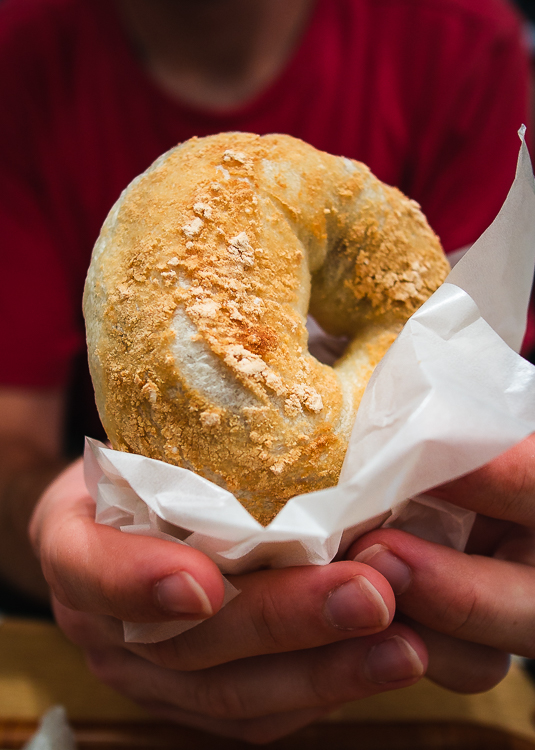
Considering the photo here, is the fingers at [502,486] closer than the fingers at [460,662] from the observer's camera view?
Yes

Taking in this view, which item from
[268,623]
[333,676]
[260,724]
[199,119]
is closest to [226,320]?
[268,623]

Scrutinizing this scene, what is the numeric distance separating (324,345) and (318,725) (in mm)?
618

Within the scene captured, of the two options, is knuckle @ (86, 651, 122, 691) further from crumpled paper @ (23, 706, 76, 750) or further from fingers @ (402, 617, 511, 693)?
fingers @ (402, 617, 511, 693)

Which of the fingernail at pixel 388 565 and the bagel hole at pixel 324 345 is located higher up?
the bagel hole at pixel 324 345

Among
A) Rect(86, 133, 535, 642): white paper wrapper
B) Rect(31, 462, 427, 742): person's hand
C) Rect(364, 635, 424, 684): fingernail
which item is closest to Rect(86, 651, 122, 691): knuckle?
Rect(31, 462, 427, 742): person's hand

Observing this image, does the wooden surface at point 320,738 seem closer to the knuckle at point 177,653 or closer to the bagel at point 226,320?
the knuckle at point 177,653

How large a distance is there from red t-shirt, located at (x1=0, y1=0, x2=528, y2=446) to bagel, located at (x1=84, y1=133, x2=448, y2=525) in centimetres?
77

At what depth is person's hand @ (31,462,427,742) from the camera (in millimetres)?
466

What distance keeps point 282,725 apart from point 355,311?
1.74 feet

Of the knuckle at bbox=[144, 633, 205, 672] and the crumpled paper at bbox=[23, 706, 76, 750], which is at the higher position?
the knuckle at bbox=[144, 633, 205, 672]

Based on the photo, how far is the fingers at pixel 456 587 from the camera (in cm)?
54

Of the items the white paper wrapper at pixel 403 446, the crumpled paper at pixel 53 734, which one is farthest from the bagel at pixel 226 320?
the crumpled paper at pixel 53 734

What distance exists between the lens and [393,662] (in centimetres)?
56

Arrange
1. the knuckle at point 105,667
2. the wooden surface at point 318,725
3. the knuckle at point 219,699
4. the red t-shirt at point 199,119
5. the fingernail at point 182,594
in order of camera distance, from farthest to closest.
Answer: the red t-shirt at point 199,119, the wooden surface at point 318,725, the knuckle at point 105,667, the knuckle at point 219,699, the fingernail at point 182,594
